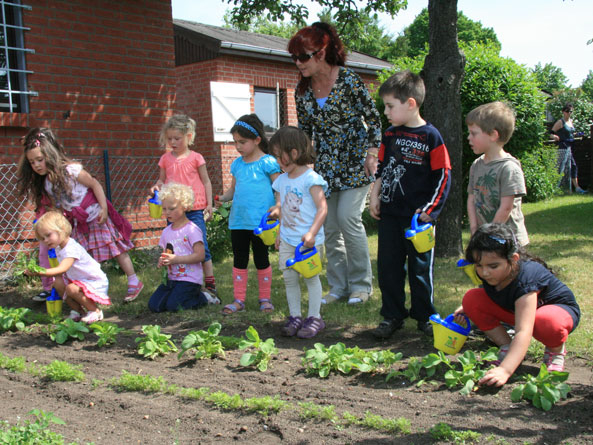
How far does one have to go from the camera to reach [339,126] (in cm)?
476

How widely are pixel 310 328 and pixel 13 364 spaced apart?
6.56ft

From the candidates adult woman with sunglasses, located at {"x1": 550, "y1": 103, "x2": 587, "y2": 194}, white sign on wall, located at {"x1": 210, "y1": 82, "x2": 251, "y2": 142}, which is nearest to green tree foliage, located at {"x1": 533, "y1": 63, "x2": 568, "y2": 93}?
adult woman with sunglasses, located at {"x1": 550, "y1": 103, "x2": 587, "y2": 194}

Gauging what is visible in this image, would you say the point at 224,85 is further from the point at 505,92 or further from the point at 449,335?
the point at 449,335

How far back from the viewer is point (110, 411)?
303 cm

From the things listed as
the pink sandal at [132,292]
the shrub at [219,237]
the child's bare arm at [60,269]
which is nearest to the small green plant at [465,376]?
the child's bare arm at [60,269]

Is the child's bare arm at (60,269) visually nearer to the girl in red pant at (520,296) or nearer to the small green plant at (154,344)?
the small green plant at (154,344)

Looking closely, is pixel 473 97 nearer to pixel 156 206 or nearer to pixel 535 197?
pixel 535 197

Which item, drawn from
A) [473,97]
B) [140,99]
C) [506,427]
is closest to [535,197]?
[473,97]

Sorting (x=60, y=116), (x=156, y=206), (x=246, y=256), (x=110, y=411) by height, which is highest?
(x=60, y=116)

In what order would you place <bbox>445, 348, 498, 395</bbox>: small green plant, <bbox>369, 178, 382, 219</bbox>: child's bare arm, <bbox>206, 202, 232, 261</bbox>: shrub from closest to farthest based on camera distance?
<bbox>445, 348, 498, 395</bbox>: small green plant
<bbox>369, 178, 382, 219</bbox>: child's bare arm
<bbox>206, 202, 232, 261</bbox>: shrub

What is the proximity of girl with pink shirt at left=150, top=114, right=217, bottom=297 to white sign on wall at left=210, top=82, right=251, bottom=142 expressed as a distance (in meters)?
7.08

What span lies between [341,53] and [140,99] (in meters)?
4.14

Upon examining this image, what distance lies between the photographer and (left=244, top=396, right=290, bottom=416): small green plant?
9.51 feet

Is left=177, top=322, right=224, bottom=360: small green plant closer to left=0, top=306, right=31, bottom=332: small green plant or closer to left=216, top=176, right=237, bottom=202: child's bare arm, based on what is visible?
left=216, top=176, right=237, bottom=202: child's bare arm
